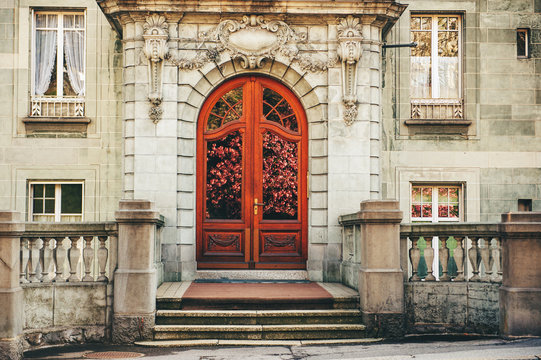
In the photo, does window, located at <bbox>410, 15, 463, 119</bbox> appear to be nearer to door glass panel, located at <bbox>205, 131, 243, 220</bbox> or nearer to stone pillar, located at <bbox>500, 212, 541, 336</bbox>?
door glass panel, located at <bbox>205, 131, 243, 220</bbox>

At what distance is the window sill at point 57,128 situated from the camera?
13.4m

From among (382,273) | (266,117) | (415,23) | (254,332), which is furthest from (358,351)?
(415,23)

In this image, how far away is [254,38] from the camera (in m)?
12.5

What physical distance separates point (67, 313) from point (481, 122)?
30.2ft

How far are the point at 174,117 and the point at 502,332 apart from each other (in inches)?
266

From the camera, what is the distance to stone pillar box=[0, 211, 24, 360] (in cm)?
867

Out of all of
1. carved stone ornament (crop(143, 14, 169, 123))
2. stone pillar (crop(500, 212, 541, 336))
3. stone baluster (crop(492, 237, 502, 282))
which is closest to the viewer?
stone pillar (crop(500, 212, 541, 336))

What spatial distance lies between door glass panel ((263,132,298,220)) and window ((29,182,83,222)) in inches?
156

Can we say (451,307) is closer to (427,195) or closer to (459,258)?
(459,258)

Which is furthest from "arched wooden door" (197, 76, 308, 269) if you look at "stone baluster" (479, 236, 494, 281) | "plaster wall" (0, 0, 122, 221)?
"stone baluster" (479, 236, 494, 281)

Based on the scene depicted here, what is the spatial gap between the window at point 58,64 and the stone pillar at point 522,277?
8.76 metres

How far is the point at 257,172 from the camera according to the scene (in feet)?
41.7

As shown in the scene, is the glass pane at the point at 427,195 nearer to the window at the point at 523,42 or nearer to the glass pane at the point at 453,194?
the glass pane at the point at 453,194

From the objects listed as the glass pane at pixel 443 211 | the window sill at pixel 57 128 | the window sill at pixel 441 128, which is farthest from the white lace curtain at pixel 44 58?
the glass pane at pixel 443 211
